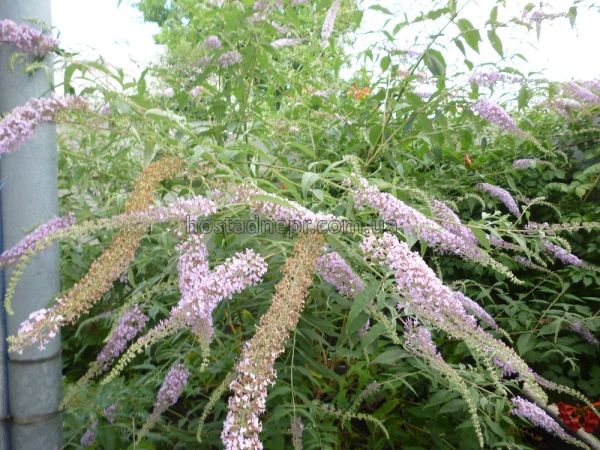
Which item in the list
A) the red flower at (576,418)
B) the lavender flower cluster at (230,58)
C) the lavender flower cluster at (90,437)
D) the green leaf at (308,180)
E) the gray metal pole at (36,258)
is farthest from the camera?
the red flower at (576,418)

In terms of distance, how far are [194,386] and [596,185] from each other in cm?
258

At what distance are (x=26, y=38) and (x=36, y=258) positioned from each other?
0.66 metres

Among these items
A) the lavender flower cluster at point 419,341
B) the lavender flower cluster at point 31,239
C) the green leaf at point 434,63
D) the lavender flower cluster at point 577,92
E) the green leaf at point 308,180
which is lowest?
the lavender flower cluster at point 419,341

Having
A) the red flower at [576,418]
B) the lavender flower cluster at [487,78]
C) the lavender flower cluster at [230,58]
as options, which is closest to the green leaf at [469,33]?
the lavender flower cluster at [487,78]

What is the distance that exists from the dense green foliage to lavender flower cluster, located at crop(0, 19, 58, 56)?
7 centimetres

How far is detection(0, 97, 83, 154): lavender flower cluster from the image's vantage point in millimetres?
1248

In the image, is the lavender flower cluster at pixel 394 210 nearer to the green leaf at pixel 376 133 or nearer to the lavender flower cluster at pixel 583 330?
the green leaf at pixel 376 133

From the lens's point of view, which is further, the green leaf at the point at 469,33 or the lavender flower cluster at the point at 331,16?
the lavender flower cluster at the point at 331,16

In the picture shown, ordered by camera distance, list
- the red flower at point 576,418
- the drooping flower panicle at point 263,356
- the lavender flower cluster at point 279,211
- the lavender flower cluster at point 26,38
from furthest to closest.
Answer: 1. the red flower at point 576,418
2. the lavender flower cluster at point 26,38
3. the lavender flower cluster at point 279,211
4. the drooping flower panicle at point 263,356

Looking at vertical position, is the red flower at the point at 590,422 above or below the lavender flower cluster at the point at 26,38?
below

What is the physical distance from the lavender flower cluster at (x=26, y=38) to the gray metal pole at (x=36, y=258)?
9 centimetres

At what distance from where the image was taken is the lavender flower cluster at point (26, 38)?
57.9 inches

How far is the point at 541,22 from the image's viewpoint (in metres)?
1.92

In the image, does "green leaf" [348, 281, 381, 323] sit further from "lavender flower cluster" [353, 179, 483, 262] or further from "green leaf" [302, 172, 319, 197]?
"green leaf" [302, 172, 319, 197]
